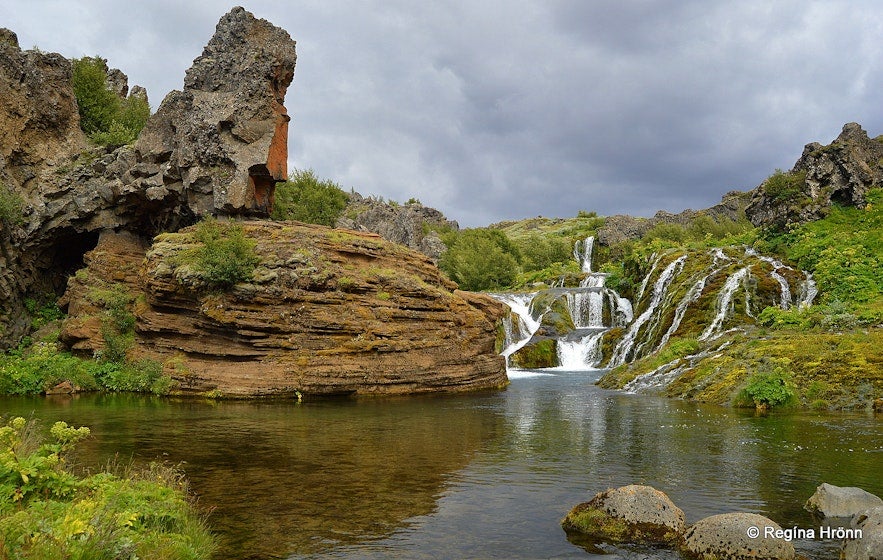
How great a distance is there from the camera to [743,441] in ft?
50.6

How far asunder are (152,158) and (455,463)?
29139mm

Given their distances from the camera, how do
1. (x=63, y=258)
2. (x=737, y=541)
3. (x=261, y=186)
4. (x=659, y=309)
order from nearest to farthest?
1. (x=737, y=541)
2. (x=261, y=186)
3. (x=659, y=309)
4. (x=63, y=258)

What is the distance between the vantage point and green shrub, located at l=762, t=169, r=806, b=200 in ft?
137

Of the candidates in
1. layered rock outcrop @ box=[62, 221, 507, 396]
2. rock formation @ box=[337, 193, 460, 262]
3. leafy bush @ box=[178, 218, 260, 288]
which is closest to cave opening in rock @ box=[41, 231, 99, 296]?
layered rock outcrop @ box=[62, 221, 507, 396]

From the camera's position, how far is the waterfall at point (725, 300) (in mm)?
32728

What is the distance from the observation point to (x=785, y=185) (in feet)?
140

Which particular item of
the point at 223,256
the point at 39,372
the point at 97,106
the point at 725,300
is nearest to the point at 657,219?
the point at 725,300

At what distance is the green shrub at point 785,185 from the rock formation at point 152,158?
3340 cm

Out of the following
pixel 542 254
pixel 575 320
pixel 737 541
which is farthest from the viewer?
pixel 542 254

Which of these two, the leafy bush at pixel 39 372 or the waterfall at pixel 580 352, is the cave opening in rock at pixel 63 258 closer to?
the leafy bush at pixel 39 372

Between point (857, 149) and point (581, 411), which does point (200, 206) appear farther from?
point (857, 149)

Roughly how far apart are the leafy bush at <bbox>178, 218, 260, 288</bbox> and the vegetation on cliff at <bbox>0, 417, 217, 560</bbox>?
17.2 m

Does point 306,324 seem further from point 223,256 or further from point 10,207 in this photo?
point 10,207

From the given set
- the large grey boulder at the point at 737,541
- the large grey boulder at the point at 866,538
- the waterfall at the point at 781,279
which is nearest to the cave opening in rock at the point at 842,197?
the waterfall at the point at 781,279
